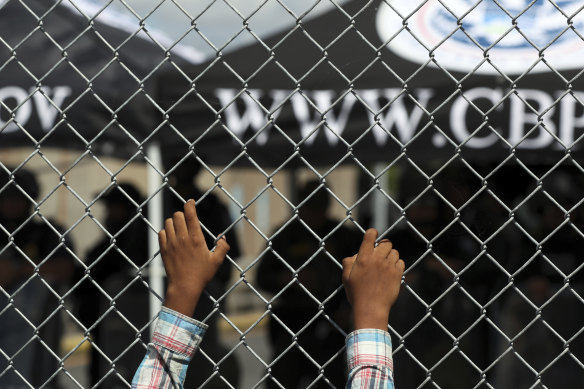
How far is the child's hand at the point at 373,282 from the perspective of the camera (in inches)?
49.2

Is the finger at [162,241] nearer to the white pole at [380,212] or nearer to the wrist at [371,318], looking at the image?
the wrist at [371,318]

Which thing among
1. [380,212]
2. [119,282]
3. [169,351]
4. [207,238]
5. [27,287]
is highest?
[380,212]

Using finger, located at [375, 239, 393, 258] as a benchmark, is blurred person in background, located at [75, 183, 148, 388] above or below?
above

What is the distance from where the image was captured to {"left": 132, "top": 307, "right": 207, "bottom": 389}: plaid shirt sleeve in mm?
1233

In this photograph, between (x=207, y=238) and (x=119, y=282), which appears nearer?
(x=207, y=238)

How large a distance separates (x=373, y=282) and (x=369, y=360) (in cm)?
14

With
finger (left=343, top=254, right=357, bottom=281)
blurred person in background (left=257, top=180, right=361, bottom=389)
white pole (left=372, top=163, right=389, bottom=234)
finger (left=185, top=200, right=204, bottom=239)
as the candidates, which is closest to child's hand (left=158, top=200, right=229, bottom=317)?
finger (left=185, top=200, right=204, bottom=239)

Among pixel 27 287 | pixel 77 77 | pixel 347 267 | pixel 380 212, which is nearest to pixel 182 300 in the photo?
pixel 347 267

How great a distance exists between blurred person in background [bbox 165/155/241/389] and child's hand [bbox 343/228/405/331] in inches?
64.7

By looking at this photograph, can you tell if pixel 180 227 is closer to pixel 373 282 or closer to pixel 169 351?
pixel 169 351

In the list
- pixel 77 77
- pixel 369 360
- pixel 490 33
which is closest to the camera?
pixel 369 360

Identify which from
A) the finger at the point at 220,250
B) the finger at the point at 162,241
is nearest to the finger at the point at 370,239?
the finger at the point at 220,250

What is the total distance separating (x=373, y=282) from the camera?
1270 millimetres

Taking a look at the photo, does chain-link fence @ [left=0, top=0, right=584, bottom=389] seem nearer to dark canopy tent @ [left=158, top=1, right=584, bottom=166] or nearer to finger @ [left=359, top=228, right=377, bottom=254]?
dark canopy tent @ [left=158, top=1, right=584, bottom=166]
